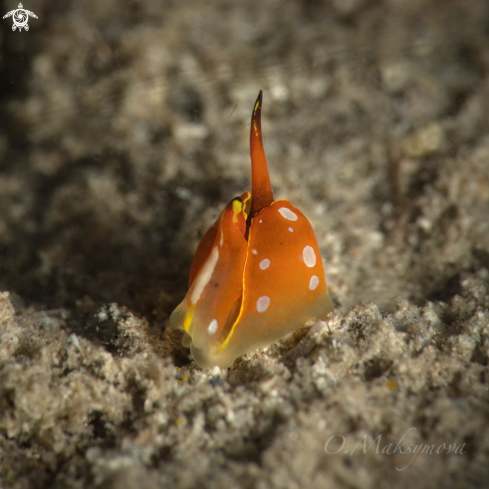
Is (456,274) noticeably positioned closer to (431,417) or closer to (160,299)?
(431,417)

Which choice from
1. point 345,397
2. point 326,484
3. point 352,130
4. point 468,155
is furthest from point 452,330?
point 352,130

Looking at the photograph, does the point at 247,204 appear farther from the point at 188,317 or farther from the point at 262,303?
the point at 188,317

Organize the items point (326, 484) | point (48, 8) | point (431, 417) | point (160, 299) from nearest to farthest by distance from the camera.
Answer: point (326, 484) < point (431, 417) < point (160, 299) < point (48, 8)

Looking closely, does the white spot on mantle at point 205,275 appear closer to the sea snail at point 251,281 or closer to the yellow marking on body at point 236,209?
the sea snail at point 251,281

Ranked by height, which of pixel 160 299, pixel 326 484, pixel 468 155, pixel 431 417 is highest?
pixel 468 155

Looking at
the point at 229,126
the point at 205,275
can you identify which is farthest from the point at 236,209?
the point at 229,126

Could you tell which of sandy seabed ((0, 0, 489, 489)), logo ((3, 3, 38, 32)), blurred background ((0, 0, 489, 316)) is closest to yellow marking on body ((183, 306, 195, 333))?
sandy seabed ((0, 0, 489, 489))
